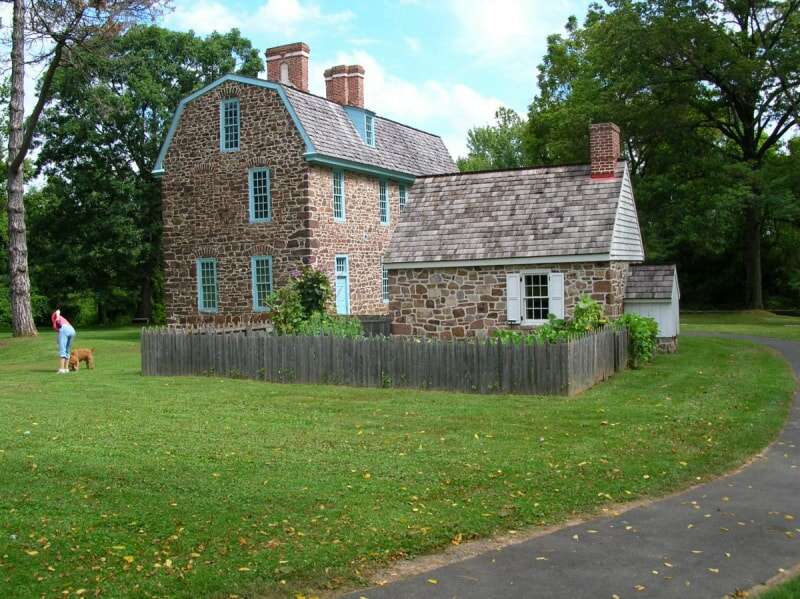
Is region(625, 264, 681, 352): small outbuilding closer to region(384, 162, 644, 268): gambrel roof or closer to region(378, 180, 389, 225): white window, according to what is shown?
region(384, 162, 644, 268): gambrel roof

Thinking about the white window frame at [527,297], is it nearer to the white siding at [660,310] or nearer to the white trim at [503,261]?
the white trim at [503,261]

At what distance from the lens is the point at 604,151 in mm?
21500

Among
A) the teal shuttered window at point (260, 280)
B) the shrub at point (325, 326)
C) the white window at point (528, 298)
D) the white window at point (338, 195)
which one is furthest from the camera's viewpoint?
the white window at point (338, 195)

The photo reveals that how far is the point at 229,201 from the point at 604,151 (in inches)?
528

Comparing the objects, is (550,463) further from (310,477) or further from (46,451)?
(46,451)

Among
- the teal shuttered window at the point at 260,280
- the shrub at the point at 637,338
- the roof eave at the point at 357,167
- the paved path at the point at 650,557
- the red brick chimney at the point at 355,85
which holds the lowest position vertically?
the paved path at the point at 650,557

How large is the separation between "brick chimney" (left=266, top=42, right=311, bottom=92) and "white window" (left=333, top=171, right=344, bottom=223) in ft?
13.2

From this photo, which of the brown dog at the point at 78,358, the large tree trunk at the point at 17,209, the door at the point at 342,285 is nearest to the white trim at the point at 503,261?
the door at the point at 342,285

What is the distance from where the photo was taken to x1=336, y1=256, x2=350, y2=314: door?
28781 millimetres

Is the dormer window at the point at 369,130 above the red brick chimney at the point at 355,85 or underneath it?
underneath

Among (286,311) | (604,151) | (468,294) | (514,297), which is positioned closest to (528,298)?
(514,297)

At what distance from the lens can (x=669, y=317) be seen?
21.7 metres

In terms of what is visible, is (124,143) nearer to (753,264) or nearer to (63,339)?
(63,339)

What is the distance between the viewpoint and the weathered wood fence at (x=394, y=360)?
1486cm
